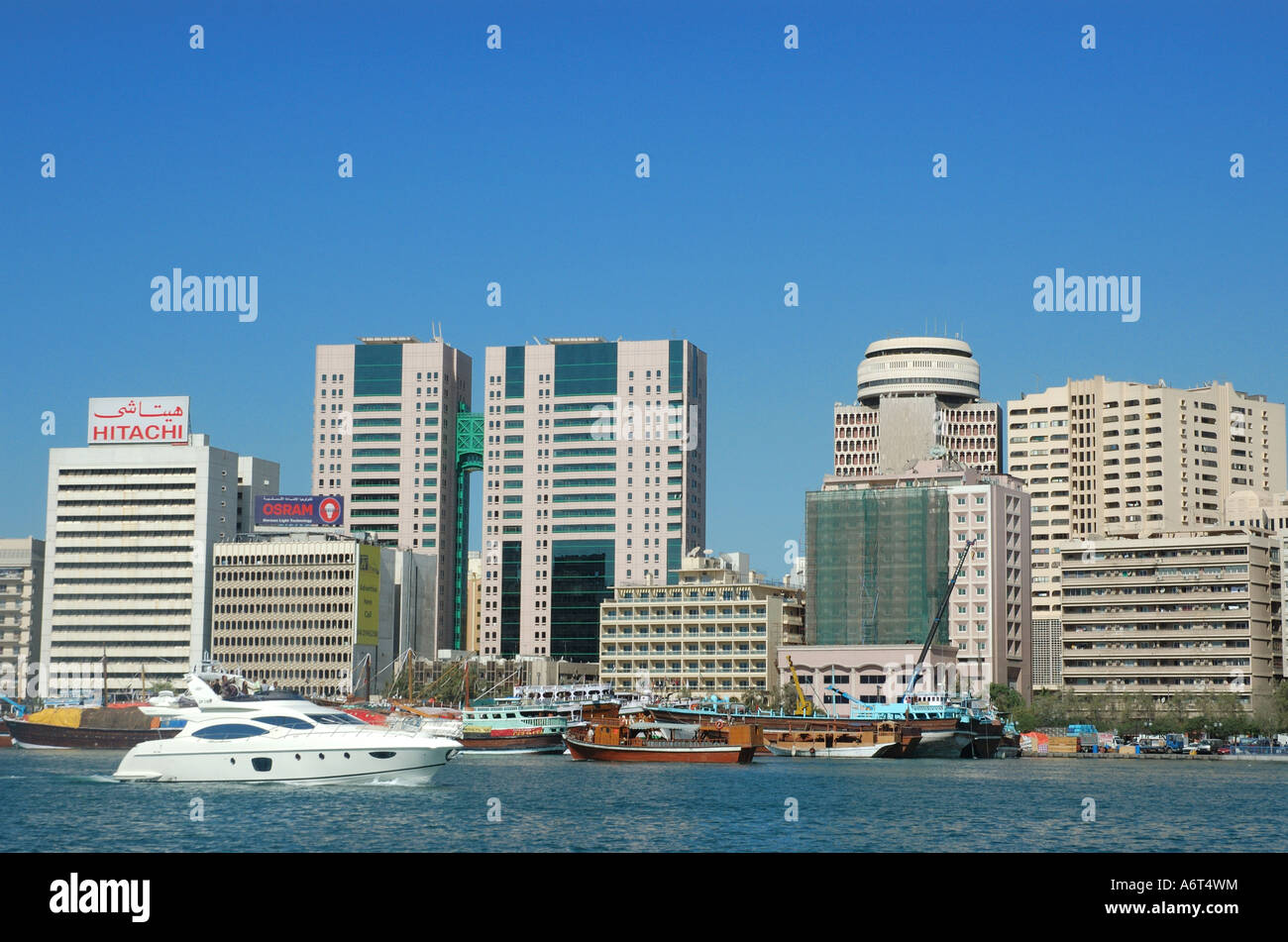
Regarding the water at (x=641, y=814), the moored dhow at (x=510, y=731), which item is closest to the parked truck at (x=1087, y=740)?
the moored dhow at (x=510, y=731)

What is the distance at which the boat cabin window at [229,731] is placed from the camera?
2876 inches

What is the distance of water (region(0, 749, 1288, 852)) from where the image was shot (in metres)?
53.3

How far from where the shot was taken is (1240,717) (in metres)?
178

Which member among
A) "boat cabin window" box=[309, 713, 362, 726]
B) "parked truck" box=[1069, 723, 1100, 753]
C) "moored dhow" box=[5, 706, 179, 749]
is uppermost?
"boat cabin window" box=[309, 713, 362, 726]

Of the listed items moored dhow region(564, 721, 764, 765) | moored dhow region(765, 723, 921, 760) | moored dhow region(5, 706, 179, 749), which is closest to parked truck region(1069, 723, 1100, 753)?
moored dhow region(765, 723, 921, 760)

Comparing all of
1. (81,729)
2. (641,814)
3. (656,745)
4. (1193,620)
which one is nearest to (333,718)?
(641,814)

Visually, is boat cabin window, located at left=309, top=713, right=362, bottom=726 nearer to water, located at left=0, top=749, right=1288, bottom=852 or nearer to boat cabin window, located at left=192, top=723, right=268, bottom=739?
boat cabin window, located at left=192, top=723, right=268, bottom=739

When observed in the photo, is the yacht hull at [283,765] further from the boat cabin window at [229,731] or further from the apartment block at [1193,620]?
the apartment block at [1193,620]

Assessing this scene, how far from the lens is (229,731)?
241ft

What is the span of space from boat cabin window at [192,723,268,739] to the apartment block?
144 meters
